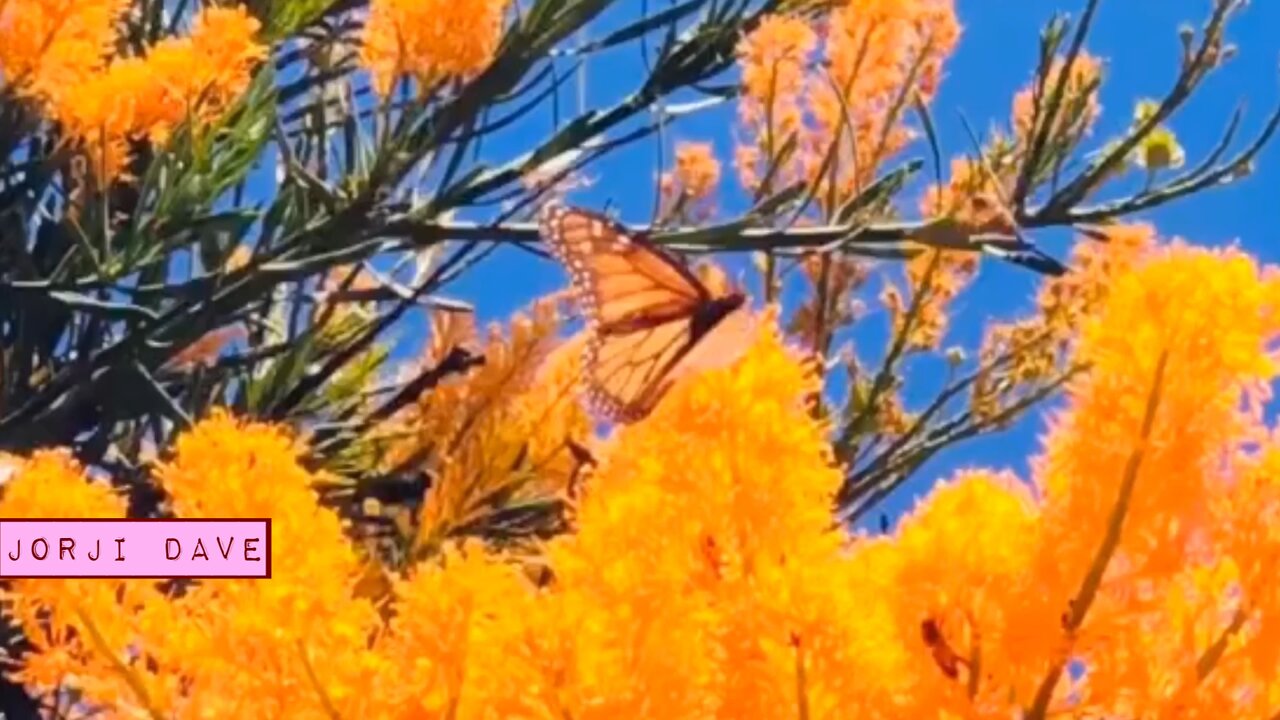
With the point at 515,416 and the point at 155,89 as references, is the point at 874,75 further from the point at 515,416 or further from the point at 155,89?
the point at 155,89

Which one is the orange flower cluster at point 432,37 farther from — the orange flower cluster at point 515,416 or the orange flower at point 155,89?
the orange flower cluster at point 515,416

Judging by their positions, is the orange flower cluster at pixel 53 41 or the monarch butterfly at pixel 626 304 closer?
the monarch butterfly at pixel 626 304

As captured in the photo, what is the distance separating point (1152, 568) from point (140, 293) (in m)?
1.27

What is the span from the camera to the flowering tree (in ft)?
3.08

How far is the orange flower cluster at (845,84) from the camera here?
202cm

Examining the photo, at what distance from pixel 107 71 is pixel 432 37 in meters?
0.28

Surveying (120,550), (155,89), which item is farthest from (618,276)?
(120,550)

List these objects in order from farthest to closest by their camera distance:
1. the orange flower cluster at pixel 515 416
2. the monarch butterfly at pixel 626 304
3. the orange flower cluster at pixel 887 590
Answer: the orange flower cluster at pixel 515 416 < the monarch butterfly at pixel 626 304 < the orange flower cluster at pixel 887 590

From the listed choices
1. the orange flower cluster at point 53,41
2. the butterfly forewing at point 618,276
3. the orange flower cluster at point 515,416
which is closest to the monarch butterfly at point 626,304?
the butterfly forewing at point 618,276

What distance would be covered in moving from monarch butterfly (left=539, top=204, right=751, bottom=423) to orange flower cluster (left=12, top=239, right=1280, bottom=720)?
0.28 meters

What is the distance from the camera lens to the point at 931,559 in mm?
951

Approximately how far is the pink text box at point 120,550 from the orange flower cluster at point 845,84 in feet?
3.11

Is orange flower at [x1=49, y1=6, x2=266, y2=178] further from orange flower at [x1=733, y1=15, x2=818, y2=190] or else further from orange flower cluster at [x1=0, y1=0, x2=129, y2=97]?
orange flower at [x1=733, y1=15, x2=818, y2=190]

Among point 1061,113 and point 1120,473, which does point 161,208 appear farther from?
point 1120,473
